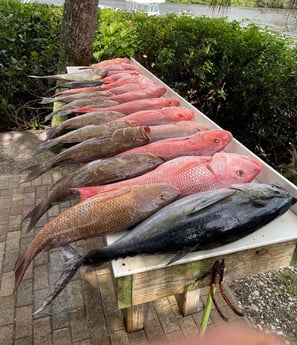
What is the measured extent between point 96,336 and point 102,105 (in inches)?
71.4

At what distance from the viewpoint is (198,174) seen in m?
1.67

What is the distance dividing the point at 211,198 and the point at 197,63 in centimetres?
418

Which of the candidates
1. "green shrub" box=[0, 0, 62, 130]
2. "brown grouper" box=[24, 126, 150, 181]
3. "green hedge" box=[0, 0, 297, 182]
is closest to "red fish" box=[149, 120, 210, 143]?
"brown grouper" box=[24, 126, 150, 181]

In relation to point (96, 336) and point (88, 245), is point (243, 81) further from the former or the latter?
point (96, 336)

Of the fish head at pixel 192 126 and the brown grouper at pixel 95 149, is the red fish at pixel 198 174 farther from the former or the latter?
the fish head at pixel 192 126

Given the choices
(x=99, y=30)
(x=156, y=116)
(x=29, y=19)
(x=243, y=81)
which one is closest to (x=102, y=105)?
(x=156, y=116)

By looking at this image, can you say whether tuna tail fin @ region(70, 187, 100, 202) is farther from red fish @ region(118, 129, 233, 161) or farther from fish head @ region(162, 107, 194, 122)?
fish head @ region(162, 107, 194, 122)

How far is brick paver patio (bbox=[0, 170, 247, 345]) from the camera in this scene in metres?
2.19

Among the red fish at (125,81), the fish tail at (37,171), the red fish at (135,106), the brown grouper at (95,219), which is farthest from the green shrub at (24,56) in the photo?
the brown grouper at (95,219)

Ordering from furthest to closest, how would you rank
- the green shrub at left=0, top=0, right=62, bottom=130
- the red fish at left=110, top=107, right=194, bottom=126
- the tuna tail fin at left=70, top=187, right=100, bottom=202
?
the green shrub at left=0, top=0, right=62, bottom=130 < the red fish at left=110, top=107, right=194, bottom=126 < the tuna tail fin at left=70, top=187, right=100, bottom=202

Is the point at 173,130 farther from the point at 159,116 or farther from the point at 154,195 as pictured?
the point at 154,195

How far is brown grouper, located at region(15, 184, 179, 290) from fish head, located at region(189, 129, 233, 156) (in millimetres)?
593

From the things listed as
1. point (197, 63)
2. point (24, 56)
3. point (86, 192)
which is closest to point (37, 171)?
point (86, 192)

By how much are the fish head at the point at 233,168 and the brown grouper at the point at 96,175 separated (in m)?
0.34
